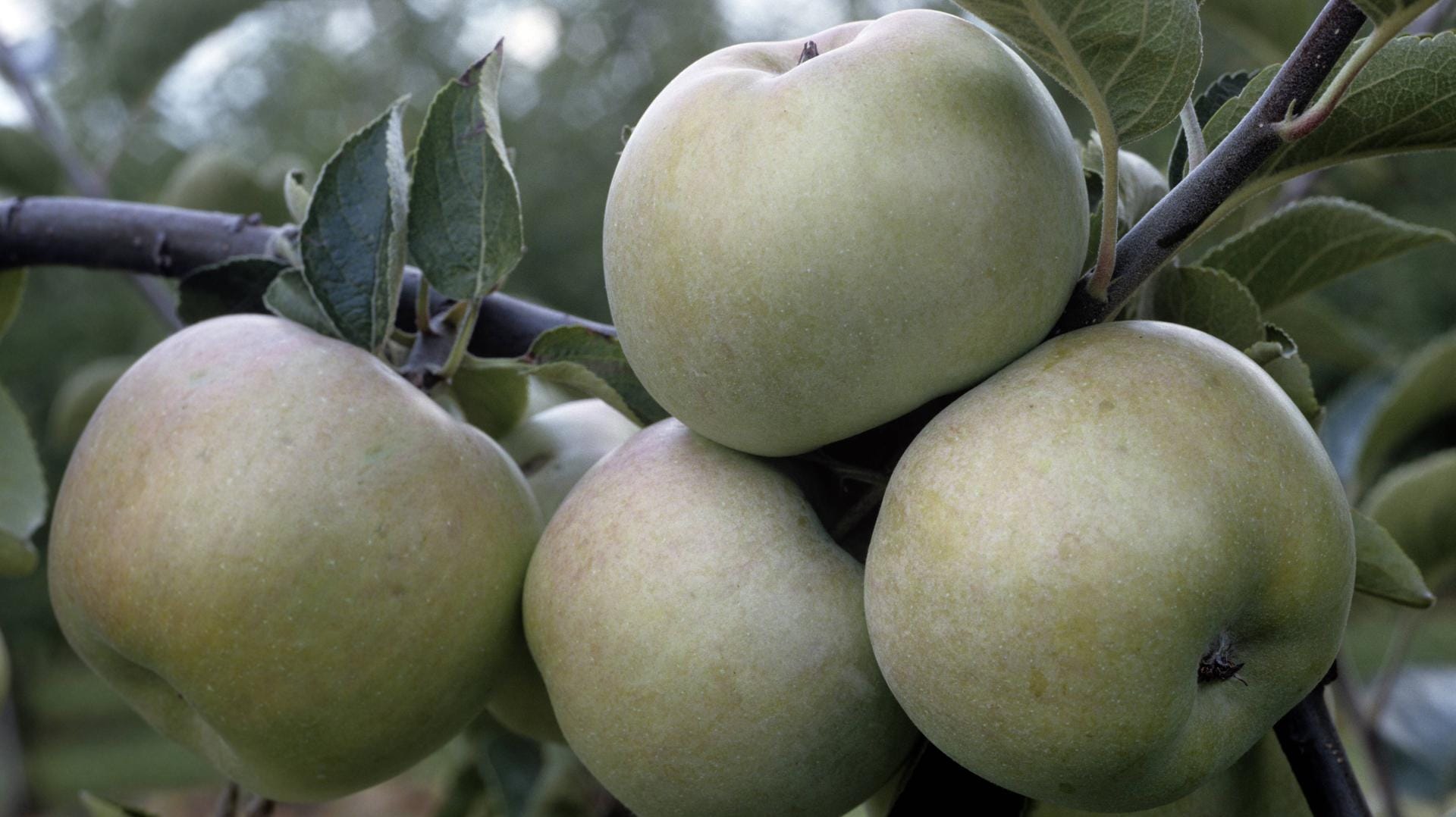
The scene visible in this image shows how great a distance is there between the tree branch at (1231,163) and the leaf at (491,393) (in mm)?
307

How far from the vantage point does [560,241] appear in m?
6.59

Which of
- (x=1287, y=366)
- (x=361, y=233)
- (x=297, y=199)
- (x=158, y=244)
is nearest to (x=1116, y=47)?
(x=1287, y=366)

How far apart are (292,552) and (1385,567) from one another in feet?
1.67

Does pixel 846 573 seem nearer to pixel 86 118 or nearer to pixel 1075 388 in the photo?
pixel 1075 388

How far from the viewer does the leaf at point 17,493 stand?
720mm

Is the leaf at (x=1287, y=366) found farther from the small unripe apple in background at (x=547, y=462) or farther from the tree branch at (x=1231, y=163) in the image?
the small unripe apple in background at (x=547, y=462)

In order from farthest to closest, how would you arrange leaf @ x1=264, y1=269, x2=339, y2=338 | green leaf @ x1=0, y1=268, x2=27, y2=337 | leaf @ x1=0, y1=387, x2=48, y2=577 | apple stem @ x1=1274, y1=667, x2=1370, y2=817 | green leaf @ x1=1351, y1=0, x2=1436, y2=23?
1. green leaf @ x1=0, y1=268, x2=27, y2=337
2. leaf @ x1=0, y1=387, x2=48, y2=577
3. leaf @ x1=264, y1=269, x2=339, y2=338
4. apple stem @ x1=1274, y1=667, x2=1370, y2=817
5. green leaf @ x1=1351, y1=0, x2=1436, y2=23

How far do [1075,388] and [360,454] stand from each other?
12.2 inches

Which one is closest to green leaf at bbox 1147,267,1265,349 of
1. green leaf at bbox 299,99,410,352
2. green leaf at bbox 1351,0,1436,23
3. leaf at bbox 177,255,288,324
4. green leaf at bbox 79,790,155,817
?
green leaf at bbox 1351,0,1436,23

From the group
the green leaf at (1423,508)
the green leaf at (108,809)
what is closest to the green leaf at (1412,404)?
the green leaf at (1423,508)

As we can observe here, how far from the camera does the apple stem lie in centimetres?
48

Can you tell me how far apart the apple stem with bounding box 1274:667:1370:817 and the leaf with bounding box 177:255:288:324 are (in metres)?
0.58

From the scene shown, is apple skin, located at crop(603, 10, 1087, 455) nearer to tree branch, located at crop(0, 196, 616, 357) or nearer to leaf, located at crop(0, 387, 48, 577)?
tree branch, located at crop(0, 196, 616, 357)

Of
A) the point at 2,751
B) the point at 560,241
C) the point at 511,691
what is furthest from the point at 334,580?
the point at 560,241
